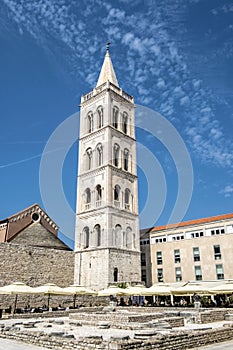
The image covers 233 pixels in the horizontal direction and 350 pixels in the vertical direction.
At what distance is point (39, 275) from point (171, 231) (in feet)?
67.7

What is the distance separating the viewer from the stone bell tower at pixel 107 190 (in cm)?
4075

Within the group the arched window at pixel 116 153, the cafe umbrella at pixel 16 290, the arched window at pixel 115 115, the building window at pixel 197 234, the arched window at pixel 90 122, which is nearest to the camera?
the cafe umbrella at pixel 16 290

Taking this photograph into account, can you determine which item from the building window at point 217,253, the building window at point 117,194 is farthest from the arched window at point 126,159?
the building window at point 217,253

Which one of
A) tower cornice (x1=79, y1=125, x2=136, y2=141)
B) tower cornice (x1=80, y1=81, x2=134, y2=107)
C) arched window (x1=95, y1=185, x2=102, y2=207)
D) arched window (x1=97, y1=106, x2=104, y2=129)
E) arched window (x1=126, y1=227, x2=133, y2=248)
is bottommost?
arched window (x1=126, y1=227, x2=133, y2=248)

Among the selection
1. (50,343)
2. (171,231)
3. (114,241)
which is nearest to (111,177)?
(114,241)

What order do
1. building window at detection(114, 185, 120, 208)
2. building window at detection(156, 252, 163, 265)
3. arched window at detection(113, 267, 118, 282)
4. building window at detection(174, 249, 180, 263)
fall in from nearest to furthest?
arched window at detection(113, 267, 118, 282)
building window at detection(114, 185, 120, 208)
building window at detection(174, 249, 180, 263)
building window at detection(156, 252, 163, 265)

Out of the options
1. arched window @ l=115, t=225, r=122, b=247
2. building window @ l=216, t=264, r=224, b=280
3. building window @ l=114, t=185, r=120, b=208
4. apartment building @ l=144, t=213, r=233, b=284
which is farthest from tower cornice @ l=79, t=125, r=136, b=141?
building window @ l=216, t=264, r=224, b=280

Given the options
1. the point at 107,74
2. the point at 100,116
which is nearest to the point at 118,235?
the point at 100,116

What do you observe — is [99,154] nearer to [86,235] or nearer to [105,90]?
[105,90]

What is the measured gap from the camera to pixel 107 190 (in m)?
42.8

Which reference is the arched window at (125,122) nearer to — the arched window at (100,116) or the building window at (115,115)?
the building window at (115,115)

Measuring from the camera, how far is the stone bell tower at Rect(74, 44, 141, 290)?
40750mm

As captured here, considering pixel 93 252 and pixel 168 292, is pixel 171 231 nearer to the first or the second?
pixel 93 252

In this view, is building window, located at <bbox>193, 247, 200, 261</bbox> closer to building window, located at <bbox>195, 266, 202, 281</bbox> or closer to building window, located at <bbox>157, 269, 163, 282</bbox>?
building window, located at <bbox>195, 266, 202, 281</bbox>
